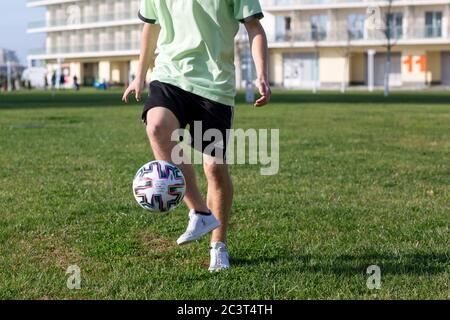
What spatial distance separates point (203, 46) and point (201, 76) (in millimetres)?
198

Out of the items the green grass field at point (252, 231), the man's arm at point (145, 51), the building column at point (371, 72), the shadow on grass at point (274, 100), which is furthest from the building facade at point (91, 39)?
the man's arm at point (145, 51)

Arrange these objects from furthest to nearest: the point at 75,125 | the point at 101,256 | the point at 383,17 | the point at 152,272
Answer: the point at 383,17
the point at 75,125
the point at 101,256
the point at 152,272

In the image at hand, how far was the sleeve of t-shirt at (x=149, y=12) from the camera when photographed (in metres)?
5.42

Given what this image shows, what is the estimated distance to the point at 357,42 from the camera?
2635 inches

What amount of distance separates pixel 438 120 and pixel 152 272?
18199mm

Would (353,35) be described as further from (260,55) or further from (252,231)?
(260,55)

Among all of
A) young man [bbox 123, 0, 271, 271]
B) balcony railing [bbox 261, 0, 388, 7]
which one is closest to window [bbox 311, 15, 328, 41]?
balcony railing [bbox 261, 0, 388, 7]

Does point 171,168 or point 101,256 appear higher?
point 171,168

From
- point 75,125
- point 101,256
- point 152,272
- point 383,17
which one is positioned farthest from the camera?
point 383,17

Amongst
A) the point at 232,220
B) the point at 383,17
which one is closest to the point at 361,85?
the point at 383,17

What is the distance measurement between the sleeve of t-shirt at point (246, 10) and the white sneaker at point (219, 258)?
4.95 feet

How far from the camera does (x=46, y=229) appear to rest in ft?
21.0
